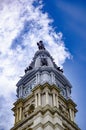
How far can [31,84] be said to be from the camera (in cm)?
7194

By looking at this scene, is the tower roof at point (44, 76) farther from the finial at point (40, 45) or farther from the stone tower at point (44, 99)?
the finial at point (40, 45)

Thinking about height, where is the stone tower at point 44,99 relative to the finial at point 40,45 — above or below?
below

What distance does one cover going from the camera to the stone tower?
60156mm

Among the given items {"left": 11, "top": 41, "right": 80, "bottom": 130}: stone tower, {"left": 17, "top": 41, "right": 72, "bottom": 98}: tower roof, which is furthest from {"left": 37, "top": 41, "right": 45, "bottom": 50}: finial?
{"left": 17, "top": 41, "right": 72, "bottom": 98}: tower roof

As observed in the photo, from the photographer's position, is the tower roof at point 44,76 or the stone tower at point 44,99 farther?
the tower roof at point 44,76

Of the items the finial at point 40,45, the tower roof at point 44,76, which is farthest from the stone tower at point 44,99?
the finial at point 40,45

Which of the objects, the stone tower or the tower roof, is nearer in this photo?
the stone tower

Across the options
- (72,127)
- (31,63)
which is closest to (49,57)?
(31,63)

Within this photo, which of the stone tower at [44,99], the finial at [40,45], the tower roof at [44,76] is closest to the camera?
the stone tower at [44,99]

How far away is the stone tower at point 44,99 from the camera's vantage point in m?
60.2

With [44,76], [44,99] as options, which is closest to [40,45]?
[44,76]

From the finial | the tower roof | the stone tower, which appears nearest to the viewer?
the stone tower

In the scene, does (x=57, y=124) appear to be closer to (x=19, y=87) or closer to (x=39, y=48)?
(x=19, y=87)

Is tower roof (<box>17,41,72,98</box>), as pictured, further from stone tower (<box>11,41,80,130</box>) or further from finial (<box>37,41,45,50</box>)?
finial (<box>37,41,45,50</box>)
